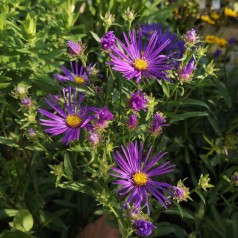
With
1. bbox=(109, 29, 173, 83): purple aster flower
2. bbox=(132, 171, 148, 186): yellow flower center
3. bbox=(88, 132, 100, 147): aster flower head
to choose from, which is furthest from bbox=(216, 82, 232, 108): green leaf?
bbox=(88, 132, 100, 147): aster flower head

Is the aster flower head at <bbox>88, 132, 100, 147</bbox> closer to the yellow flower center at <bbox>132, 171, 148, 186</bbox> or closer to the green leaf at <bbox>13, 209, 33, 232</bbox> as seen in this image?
the yellow flower center at <bbox>132, 171, 148, 186</bbox>

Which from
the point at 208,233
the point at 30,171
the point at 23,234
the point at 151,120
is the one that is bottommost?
the point at 208,233

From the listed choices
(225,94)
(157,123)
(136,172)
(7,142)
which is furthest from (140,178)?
(225,94)

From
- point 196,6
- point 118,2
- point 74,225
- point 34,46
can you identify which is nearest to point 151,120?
point 34,46

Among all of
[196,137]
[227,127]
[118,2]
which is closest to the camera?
[227,127]

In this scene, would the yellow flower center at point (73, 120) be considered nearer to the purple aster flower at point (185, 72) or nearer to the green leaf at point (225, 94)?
the purple aster flower at point (185, 72)

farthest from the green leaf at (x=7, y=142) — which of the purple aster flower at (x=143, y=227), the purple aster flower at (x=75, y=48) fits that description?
the purple aster flower at (x=143, y=227)

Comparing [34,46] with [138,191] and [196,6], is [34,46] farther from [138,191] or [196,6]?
[196,6]
